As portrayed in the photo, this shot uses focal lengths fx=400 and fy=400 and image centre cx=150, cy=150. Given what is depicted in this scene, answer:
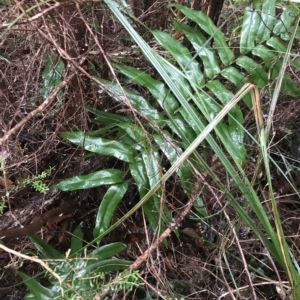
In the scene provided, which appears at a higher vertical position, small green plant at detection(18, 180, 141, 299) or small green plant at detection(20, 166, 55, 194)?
small green plant at detection(20, 166, 55, 194)

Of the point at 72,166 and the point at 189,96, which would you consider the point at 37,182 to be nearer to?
the point at 72,166

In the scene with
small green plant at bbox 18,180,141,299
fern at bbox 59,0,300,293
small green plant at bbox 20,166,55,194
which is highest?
fern at bbox 59,0,300,293

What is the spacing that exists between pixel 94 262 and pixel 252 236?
0.36 meters

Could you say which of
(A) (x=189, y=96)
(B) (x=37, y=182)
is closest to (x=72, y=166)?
(B) (x=37, y=182)

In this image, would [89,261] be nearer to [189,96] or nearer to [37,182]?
[37,182]

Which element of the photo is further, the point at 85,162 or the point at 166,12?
the point at 166,12

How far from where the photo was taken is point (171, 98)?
806 millimetres

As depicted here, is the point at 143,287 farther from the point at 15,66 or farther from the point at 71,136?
the point at 15,66

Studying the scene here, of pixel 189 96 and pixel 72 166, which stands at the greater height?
pixel 189 96

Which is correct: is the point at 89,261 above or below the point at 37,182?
below

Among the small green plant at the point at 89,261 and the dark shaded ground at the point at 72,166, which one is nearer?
the small green plant at the point at 89,261

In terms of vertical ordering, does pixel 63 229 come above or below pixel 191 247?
above

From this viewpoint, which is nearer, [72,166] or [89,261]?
[89,261]

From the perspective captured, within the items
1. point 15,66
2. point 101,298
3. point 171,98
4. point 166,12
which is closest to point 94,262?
point 101,298
